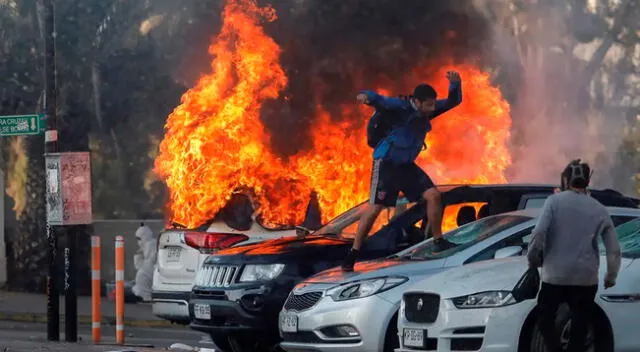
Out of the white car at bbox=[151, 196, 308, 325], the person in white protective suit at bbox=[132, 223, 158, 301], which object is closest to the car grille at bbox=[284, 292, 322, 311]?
the white car at bbox=[151, 196, 308, 325]

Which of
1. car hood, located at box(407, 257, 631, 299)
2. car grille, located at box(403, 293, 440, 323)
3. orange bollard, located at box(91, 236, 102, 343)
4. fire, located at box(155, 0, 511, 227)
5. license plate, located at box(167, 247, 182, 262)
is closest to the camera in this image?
car hood, located at box(407, 257, 631, 299)

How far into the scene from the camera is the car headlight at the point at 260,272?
1253 cm

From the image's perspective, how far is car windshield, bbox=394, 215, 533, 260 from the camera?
11422mm

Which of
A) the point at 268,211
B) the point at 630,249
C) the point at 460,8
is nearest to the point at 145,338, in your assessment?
the point at 268,211

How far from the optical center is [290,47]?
20.0 m

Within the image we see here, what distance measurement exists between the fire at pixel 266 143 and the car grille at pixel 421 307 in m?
5.98

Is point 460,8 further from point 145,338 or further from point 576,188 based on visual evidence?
point 576,188

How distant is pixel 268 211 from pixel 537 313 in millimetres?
6983

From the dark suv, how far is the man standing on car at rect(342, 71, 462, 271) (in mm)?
289

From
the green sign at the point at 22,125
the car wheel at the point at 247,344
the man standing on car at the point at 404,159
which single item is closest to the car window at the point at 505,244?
the man standing on car at the point at 404,159

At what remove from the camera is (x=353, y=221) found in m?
13.9

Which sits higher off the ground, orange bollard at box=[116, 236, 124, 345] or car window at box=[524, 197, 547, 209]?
car window at box=[524, 197, 547, 209]

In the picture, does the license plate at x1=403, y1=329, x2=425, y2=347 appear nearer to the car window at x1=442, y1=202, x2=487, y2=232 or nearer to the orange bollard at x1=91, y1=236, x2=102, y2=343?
the car window at x1=442, y1=202, x2=487, y2=232

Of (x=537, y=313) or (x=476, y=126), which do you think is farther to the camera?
(x=476, y=126)
